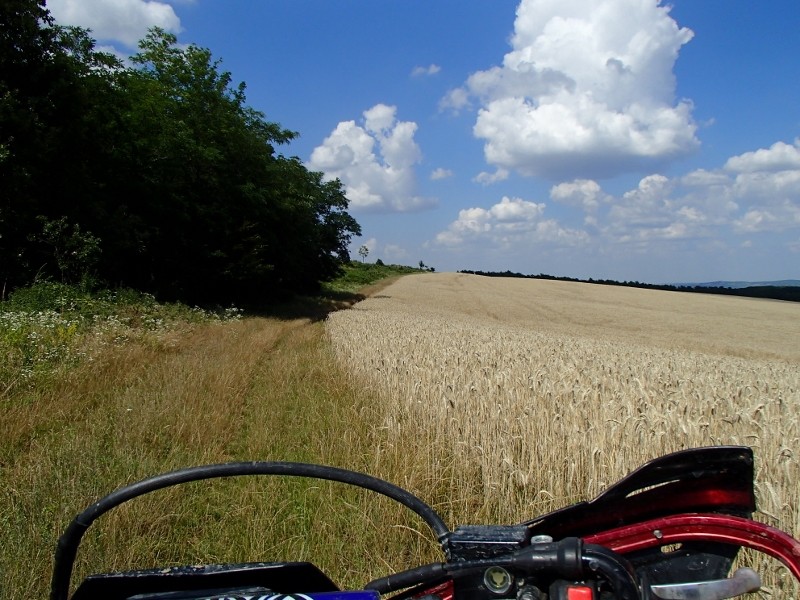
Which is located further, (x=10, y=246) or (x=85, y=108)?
(x=85, y=108)

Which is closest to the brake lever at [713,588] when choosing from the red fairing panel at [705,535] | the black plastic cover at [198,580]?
the red fairing panel at [705,535]

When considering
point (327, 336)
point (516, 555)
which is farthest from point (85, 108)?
point (516, 555)

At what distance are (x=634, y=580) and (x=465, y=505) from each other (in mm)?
3449

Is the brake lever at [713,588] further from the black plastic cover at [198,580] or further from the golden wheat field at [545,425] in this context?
the golden wheat field at [545,425]

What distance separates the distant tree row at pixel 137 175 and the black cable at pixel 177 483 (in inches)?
621

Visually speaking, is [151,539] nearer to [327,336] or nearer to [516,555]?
[516,555]

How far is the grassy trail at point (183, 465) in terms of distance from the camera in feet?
11.6

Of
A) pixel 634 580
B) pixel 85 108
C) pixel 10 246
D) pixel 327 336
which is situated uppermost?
pixel 85 108

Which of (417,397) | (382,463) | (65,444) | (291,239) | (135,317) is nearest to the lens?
(382,463)

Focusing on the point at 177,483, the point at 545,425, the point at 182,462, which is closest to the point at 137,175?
the point at 182,462

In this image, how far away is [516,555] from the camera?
99 centimetres

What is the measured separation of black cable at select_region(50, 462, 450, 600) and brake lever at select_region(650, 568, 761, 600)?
0.50 meters

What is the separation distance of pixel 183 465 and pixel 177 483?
435 centimetres

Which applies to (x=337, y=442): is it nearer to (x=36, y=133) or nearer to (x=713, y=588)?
(x=713, y=588)
